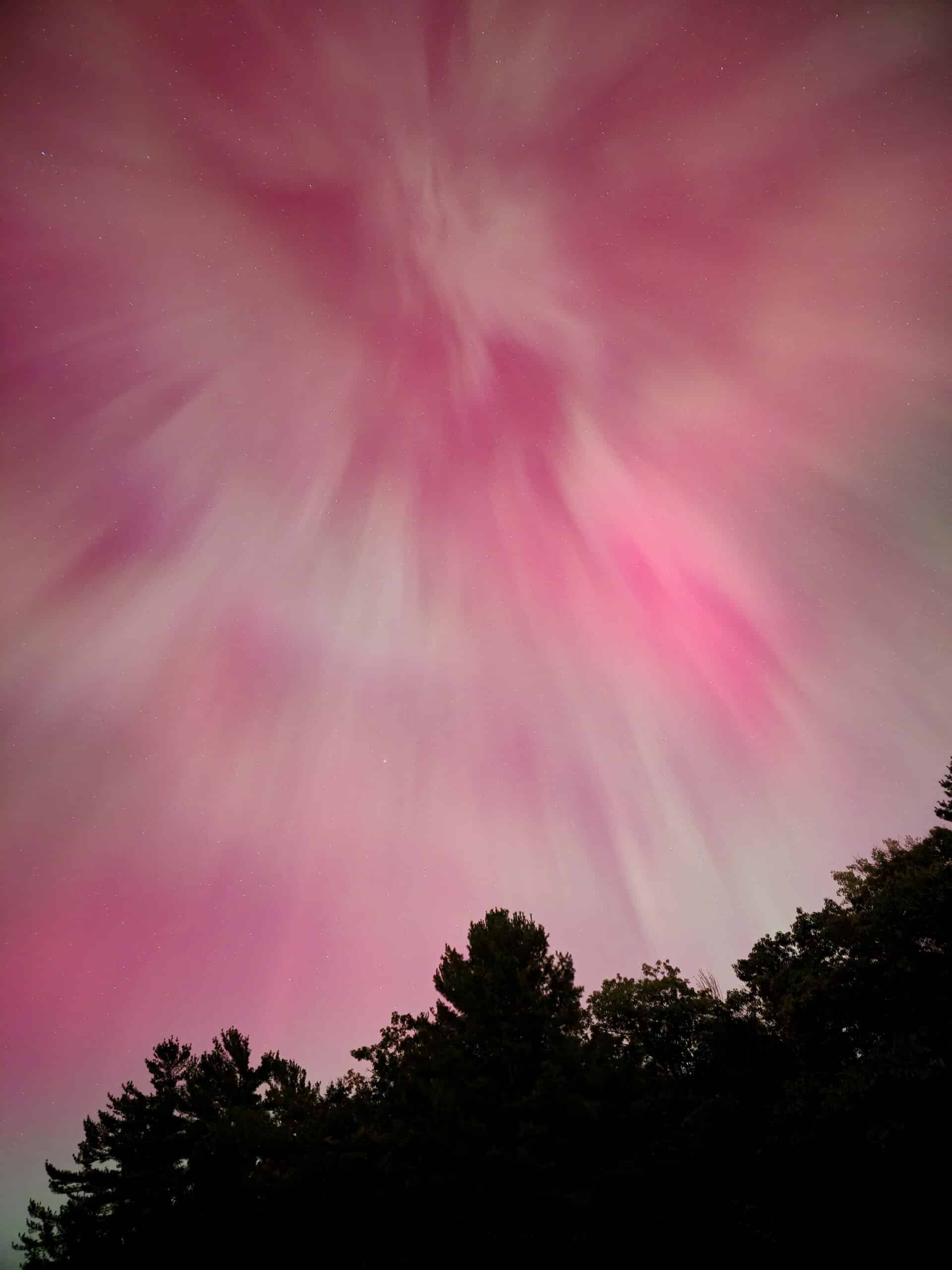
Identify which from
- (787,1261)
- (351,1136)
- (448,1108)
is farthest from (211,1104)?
(787,1261)

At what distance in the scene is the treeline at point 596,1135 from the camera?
75.3ft

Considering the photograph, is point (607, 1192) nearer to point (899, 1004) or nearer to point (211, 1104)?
point (899, 1004)

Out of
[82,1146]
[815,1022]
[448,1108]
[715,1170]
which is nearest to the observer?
[448,1108]

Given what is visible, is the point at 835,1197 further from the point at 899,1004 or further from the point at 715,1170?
the point at 899,1004

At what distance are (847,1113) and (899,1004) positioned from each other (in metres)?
4.99

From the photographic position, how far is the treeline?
2294cm

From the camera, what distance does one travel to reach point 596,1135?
24.7 metres

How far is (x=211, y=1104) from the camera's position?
39.8 metres

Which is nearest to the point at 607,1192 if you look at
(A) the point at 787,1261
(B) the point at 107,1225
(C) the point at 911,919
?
(A) the point at 787,1261

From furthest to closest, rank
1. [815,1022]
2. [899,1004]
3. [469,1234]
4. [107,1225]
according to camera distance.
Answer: [107,1225]
[815,1022]
[899,1004]
[469,1234]

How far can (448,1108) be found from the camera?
24.3 meters

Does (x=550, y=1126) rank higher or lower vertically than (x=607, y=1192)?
higher

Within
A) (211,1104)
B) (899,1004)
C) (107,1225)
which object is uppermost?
(211,1104)

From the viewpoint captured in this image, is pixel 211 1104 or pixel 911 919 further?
pixel 211 1104
